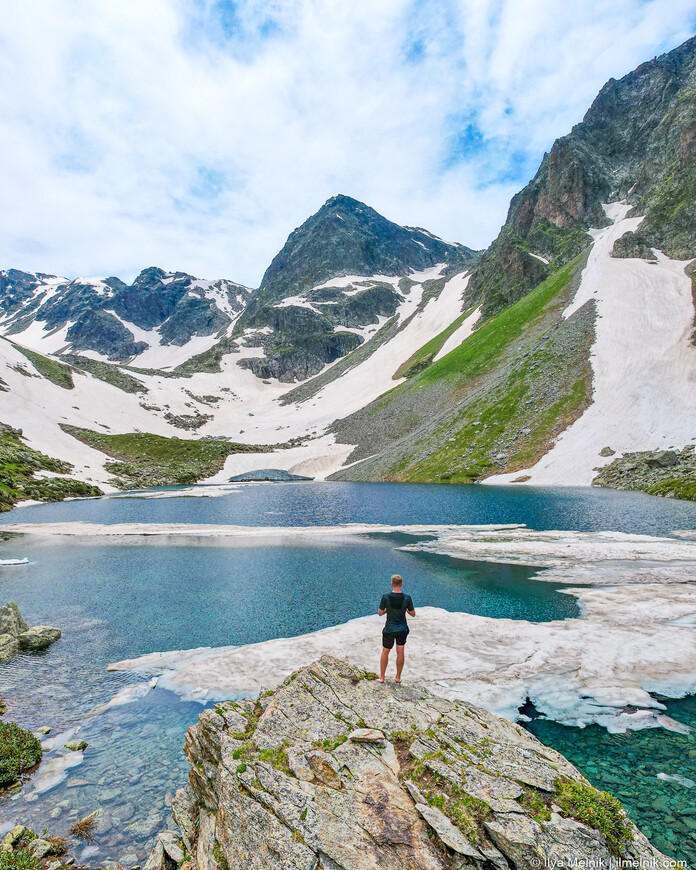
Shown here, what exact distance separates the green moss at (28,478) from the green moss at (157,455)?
11915 mm

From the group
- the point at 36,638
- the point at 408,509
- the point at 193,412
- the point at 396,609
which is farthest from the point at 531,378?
the point at 193,412

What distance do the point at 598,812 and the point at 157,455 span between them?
467ft

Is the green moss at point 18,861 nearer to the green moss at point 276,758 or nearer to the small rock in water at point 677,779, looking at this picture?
the green moss at point 276,758

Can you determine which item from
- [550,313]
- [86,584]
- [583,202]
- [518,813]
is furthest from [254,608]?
[583,202]

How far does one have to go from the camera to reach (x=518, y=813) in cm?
732

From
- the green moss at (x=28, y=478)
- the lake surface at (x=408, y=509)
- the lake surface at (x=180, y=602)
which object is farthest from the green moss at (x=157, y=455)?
the lake surface at (x=180, y=602)

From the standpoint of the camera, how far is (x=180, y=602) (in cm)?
2836

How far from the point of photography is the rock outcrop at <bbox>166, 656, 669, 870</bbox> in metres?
6.82

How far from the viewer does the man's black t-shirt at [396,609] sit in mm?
13898

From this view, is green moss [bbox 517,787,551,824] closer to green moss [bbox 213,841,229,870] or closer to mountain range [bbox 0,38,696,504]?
green moss [bbox 213,841,229,870]

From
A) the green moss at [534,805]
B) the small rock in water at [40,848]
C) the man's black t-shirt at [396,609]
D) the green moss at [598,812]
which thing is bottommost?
the small rock in water at [40,848]

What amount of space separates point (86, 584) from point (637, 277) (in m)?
130

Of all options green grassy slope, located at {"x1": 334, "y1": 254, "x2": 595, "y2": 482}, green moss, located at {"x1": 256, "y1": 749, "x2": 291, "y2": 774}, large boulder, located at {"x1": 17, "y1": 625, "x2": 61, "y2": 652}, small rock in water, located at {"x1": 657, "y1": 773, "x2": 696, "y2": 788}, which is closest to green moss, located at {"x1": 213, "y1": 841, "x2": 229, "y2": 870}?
green moss, located at {"x1": 256, "y1": 749, "x2": 291, "y2": 774}

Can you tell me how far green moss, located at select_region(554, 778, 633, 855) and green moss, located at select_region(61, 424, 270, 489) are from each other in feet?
361
